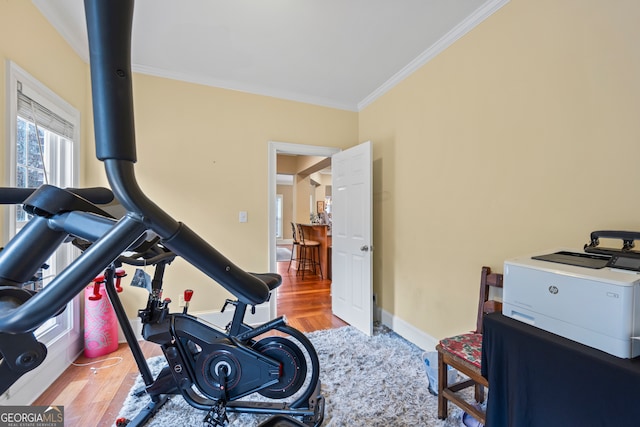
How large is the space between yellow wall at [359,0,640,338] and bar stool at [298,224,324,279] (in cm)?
281

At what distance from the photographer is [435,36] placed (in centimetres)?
221

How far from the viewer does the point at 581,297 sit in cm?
102

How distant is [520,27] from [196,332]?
9.05 feet

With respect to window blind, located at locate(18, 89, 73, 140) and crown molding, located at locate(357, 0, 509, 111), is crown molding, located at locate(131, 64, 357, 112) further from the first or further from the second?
window blind, located at locate(18, 89, 73, 140)

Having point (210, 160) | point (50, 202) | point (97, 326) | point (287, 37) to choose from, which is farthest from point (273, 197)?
point (50, 202)

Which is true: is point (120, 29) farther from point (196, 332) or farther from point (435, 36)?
point (435, 36)

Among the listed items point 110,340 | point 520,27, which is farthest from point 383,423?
point 520,27

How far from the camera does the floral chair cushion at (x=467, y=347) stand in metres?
1.52

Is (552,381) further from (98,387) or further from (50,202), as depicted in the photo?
(98,387)

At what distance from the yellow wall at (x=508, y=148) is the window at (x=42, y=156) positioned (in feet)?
8.53

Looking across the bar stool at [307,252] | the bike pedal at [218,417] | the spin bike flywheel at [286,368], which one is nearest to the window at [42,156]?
the bike pedal at [218,417]

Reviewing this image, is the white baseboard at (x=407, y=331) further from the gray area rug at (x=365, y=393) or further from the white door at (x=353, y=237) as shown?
the white door at (x=353, y=237)

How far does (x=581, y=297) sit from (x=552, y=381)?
0.32 metres

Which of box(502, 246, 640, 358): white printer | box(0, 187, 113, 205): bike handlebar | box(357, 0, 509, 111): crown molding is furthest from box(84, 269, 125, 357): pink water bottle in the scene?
box(357, 0, 509, 111): crown molding
